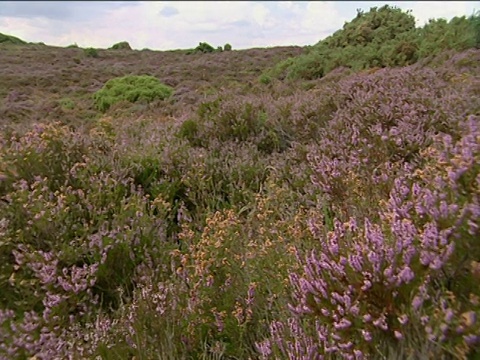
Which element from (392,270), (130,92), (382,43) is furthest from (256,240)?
(130,92)

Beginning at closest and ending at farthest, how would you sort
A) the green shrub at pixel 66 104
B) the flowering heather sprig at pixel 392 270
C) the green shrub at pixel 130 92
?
the flowering heather sprig at pixel 392 270 < the green shrub at pixel 66 104 < the green shrub at pixel 130 92

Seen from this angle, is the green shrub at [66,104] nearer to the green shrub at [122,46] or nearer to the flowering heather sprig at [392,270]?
the flowering heather sprig at [392,270]

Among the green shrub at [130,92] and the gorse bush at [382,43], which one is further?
the green shrub at [130,92]

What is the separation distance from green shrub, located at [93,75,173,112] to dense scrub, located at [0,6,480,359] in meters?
11.3

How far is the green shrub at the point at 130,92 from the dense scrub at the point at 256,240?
11.3 m

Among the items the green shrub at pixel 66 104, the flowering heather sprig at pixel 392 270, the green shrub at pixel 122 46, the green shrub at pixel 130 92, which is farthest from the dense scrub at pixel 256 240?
the green shrub at pixel 122 46

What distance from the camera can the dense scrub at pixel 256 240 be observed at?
6.88ft

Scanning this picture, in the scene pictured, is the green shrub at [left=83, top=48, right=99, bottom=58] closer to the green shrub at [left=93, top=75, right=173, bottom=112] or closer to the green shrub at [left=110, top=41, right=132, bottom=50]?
the green shrub at [left=110, top=41, right=132, bottom=50]

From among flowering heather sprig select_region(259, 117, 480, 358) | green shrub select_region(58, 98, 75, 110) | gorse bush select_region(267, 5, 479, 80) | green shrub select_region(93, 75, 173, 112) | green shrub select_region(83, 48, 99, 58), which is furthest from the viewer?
green shrub select_region(83, 48, 99, 58)

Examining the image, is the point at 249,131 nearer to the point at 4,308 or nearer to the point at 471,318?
the point at 4,308

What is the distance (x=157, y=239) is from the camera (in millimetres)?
3754

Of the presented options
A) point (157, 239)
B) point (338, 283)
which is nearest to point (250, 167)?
point (157, 239)

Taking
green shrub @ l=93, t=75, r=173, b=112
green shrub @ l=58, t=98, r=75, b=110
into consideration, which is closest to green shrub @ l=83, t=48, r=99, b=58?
green shrub @ l=93, t=75, r=173, b=112

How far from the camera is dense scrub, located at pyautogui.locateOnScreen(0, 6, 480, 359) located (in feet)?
6.88
